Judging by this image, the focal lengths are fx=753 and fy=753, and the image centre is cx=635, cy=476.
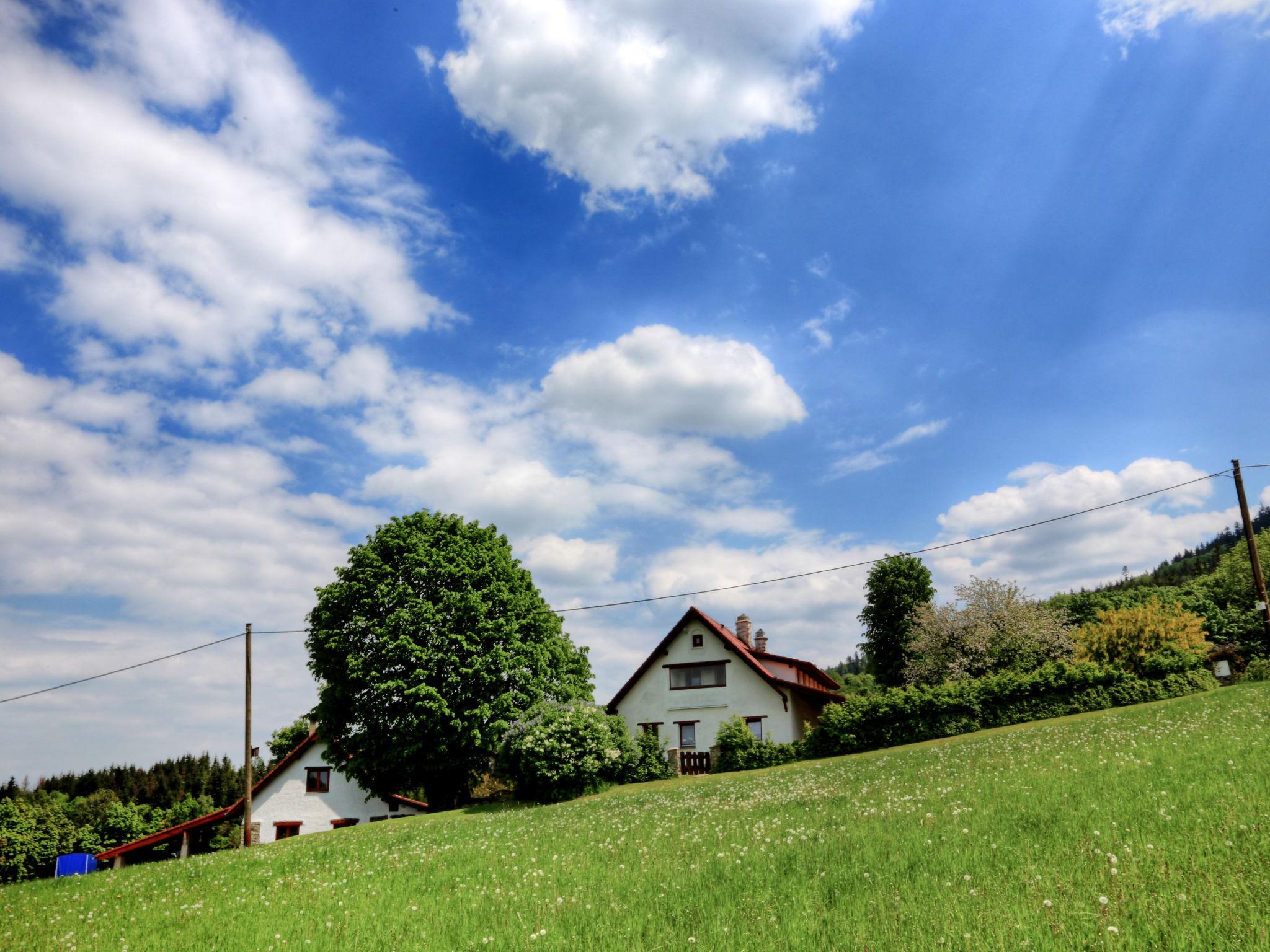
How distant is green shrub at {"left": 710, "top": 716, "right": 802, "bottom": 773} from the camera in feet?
133

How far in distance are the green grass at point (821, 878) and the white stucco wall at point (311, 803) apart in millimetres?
28198

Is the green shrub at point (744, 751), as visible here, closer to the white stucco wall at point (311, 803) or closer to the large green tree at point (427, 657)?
the large green tree at point (427, 657)

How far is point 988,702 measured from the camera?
36.7 metres

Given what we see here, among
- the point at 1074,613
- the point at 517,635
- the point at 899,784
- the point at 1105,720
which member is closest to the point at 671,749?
the point at 517,635

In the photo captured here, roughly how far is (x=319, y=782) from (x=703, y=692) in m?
24.6

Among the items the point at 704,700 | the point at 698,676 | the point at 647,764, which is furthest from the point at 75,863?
the point at 698,676

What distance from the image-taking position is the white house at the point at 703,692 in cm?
4647

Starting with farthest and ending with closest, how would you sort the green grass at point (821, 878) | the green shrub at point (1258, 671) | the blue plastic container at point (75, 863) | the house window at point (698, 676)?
the house window at point (698, 676) → the green shrub at point (1258, 671) → the blue plastic container at point (75, 863) → the green grass at point (821, 878)

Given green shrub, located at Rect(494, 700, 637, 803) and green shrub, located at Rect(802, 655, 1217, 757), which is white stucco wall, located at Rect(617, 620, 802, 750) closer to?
green shrub, located at Rect(802, 655, 1217, 757)

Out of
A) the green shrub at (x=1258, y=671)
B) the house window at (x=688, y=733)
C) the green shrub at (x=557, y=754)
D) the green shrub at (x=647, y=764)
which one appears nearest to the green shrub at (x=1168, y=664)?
the green shrub at (x=1258, y=671)

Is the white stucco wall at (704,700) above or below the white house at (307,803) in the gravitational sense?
above

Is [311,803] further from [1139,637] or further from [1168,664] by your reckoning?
[1139,637]

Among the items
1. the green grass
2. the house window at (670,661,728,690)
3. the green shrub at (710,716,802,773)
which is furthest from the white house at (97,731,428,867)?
the green grass

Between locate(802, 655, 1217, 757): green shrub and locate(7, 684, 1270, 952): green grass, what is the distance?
16.2 meters
